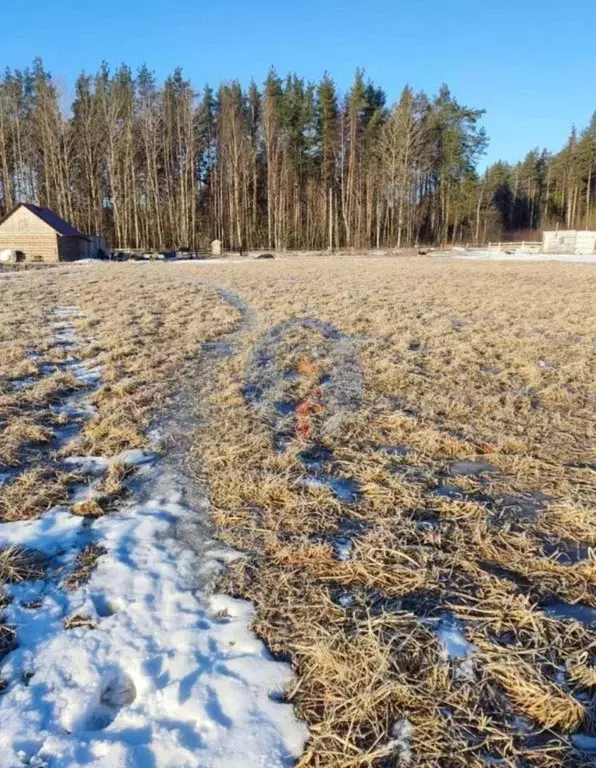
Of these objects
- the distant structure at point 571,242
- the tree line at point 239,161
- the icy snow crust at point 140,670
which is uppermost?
the tree line at point 239,161

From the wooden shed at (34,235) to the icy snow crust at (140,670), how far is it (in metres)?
34.7

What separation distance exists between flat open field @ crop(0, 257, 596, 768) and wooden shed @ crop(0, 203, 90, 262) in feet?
97.7

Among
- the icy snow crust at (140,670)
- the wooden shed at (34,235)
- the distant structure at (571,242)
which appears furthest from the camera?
the distant structure at (571,242)

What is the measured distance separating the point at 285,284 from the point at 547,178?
2546 inches

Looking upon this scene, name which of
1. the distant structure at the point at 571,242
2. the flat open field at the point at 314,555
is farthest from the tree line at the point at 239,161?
the flat open field at the point at 314,555

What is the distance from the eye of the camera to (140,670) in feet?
7.11

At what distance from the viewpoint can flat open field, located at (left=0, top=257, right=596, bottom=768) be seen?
191 centimetres

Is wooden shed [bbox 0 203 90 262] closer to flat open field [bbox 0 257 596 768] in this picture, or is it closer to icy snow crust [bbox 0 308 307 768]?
flat open field [bbox 0 257 596 768]

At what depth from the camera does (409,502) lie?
3500mm

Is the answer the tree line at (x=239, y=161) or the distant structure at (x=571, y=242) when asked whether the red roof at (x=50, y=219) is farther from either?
the distant structure at (x=571, y=242)

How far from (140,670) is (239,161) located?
50.0m

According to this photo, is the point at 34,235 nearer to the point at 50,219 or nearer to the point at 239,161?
the point at 50,219

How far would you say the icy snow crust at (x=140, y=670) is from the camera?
1.85 m

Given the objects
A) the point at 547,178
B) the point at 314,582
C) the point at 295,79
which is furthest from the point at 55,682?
the point at 547,178
